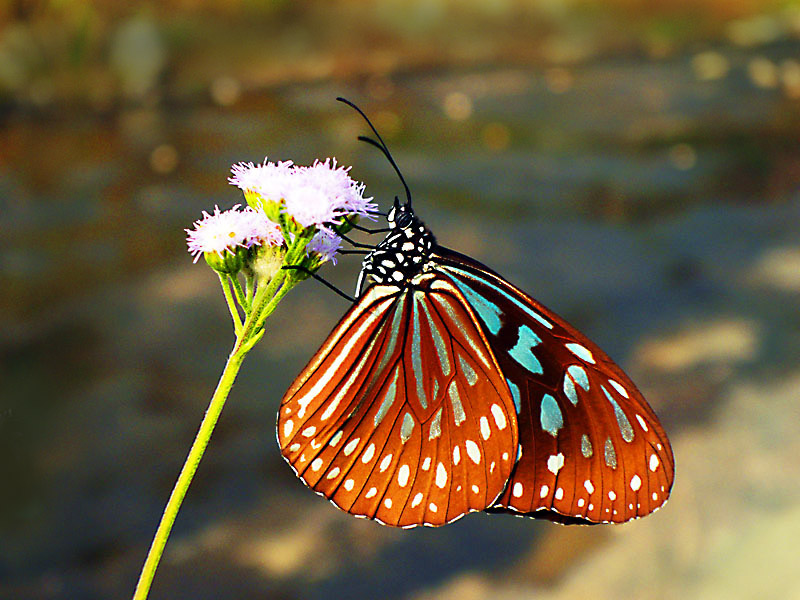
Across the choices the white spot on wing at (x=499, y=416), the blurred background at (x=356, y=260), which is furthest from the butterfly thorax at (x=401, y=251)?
the blurred background at (x=356, y=260)

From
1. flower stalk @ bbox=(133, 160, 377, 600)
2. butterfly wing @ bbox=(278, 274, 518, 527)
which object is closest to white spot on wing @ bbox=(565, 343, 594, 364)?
butterfly wing @ bbox=(278, 274, 518, 527)

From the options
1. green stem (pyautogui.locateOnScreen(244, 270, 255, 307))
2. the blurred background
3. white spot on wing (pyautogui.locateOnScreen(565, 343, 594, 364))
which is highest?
the blurred background

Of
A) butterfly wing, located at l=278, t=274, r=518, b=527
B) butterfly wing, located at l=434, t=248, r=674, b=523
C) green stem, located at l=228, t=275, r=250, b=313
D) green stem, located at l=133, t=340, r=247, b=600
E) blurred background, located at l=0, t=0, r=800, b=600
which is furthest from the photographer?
blurred background, located at l=0, t=0, r=800, b=600

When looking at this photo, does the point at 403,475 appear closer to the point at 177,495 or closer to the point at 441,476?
the point at 441,476

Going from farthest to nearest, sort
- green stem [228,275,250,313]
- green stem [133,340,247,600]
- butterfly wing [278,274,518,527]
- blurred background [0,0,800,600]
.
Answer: blurred background [0,0,800,600] < butterfly wing [278,274,518,527] < green stem [228,275,250,313] < green stem [133,340,247,600]

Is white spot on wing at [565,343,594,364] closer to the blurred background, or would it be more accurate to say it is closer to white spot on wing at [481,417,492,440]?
white spot on wing at [481,417,492,440]

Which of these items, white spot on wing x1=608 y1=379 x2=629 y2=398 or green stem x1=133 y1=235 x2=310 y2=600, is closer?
green stem x1=133 y1=235 x2=310 y2=600

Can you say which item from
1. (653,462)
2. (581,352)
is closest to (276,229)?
(581,352)
